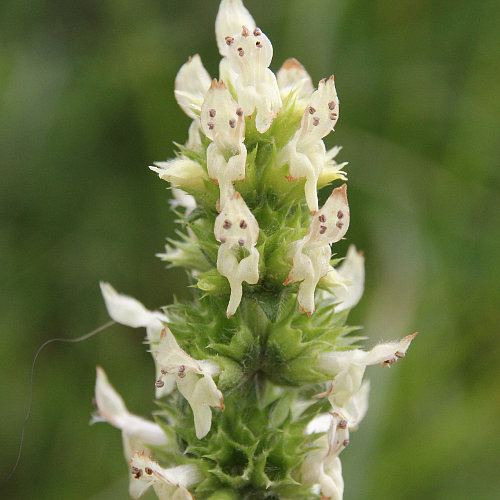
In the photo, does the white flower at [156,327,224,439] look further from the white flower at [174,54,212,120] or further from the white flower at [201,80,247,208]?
the white flower at [174,54,212,120]

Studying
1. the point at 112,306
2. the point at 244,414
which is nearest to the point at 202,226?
the point at 112,306

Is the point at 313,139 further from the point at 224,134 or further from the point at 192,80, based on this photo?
the point at 192,80

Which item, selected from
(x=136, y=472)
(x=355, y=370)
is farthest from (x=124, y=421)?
(x=355, y=370)

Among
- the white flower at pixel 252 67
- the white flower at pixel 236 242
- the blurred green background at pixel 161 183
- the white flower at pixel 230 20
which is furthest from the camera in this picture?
the blurred green background at pixel 161 183

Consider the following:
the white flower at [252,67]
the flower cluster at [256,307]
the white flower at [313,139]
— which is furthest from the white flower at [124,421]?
the white flower at [252,67]

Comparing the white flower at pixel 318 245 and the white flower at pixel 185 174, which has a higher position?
the white flower at pixel 185 174

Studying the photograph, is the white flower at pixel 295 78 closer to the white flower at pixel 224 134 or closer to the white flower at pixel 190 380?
the white flower at pixel 224 134

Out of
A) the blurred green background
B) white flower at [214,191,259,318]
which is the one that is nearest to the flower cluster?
white flower at [214,191,259,318]
